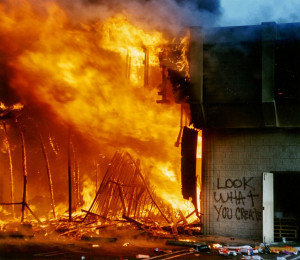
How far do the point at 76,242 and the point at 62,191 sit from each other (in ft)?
27.4

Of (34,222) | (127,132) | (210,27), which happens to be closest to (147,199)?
(127,132)

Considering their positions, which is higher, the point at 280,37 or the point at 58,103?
the point at 280,37

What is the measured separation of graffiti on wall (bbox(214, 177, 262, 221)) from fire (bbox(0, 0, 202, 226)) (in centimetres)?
244

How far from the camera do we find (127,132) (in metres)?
18.8

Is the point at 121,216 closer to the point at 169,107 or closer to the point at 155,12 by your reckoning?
the point at 169,107

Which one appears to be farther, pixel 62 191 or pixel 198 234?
pixel 62 191

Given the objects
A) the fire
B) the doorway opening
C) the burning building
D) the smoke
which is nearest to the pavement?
the burning building

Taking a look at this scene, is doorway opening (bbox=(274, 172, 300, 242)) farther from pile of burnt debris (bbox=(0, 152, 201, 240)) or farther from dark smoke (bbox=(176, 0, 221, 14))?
dark smoke (bbox=(176, 0, 221, 14))

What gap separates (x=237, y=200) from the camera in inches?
613

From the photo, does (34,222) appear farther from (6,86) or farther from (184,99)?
(184,99)

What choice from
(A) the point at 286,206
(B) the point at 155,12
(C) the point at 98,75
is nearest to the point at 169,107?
(C) the point at 98,75

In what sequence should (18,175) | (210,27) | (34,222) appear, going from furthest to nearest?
(18,175), (34,222), (210,27)

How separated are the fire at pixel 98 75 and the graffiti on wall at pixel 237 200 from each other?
2.44 m

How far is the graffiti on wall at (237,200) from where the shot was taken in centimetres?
1541
